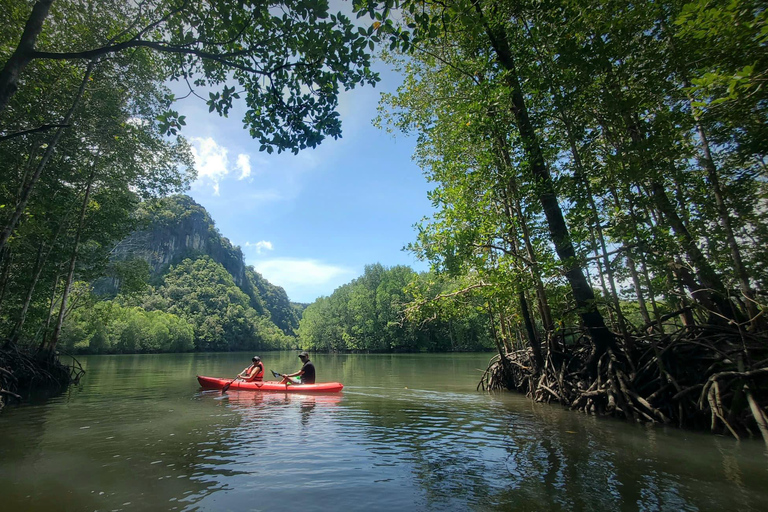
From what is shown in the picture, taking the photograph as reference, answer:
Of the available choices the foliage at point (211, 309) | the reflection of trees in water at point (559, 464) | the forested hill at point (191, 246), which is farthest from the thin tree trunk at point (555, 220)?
the forested hill at point (191, 246)

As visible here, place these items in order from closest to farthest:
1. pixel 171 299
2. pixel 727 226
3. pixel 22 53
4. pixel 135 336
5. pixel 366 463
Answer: pixel 22 53
pixel 366 463
pixel 727 226
pixel 135 336
pixel 171 299

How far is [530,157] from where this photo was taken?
8.06m

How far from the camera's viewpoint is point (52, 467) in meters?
4.74

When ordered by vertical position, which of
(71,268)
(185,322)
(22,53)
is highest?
(185,322)

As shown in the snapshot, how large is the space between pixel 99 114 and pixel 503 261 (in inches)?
523

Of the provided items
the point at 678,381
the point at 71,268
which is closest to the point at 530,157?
the point at 678,381

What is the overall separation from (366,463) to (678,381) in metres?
6.37

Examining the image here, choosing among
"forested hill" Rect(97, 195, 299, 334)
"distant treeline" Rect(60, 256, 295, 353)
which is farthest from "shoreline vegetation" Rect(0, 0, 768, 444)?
"forested hill" Rect(97, 195, 299, 334)

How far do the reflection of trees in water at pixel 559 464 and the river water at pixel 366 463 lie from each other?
22 millimetres

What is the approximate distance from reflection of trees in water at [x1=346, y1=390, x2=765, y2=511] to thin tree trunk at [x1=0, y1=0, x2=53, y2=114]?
5.71 m

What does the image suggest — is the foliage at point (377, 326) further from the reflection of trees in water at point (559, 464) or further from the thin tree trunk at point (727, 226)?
the thin tree trunk at point (727, 226)

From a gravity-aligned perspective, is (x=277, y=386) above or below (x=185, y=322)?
below

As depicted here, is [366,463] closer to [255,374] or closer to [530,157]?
[530,157]

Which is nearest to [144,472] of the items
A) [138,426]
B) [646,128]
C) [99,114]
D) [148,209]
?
[138,426]
